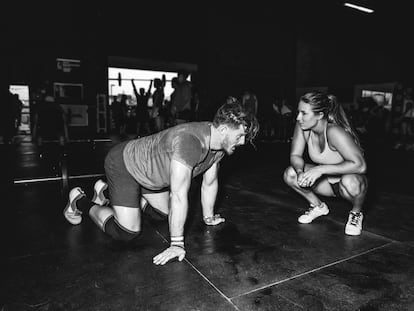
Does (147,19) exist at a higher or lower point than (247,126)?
higher

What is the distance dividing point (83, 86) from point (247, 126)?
422 inches

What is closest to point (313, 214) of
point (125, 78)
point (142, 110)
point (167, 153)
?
point (167, 153)

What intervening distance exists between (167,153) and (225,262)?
0.65 m

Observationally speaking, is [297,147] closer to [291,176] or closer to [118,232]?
[291,176]

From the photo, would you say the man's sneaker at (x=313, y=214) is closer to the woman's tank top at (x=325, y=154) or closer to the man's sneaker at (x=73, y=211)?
the woman's tank top at (x=325, y=154)

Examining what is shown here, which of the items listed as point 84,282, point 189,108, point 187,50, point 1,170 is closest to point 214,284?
point 84,282

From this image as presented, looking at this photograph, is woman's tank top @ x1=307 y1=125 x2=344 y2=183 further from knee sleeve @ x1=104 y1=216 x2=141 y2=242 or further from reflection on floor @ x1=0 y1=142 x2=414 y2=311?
knee sleeve @ x1=104 y1=216 x2=141 y2=242

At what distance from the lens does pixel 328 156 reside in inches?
88.1

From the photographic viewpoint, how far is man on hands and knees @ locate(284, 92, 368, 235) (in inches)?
78.5

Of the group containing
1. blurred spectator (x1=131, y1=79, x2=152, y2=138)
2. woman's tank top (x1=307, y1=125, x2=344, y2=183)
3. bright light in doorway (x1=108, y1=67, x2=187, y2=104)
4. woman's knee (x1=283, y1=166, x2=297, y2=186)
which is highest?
bright light in doorway (x1=108, y1=67, x2=187, y2=104)

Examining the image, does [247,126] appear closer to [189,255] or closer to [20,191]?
[189,255]

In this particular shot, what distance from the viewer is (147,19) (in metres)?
11.2

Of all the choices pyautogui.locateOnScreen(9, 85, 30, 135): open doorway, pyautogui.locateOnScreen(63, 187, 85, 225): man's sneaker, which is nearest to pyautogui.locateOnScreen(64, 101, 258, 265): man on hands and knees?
pyautogui.locateOnScreen(63, 187, 85, 225): man's sneaker

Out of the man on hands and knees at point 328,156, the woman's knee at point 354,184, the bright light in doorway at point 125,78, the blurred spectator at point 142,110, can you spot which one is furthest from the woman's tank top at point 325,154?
the bright light in doorway at point 125,78
